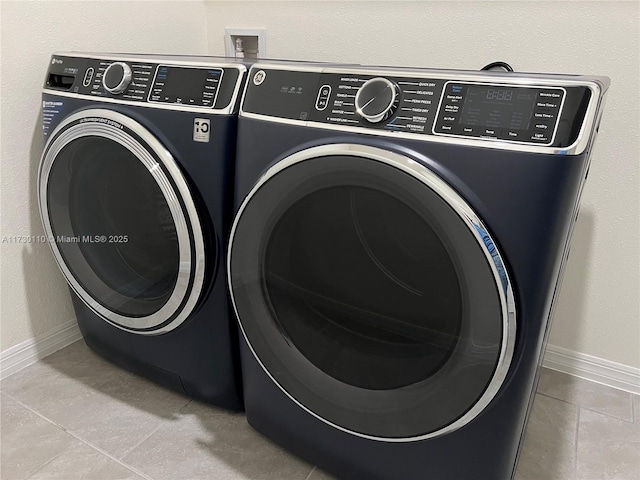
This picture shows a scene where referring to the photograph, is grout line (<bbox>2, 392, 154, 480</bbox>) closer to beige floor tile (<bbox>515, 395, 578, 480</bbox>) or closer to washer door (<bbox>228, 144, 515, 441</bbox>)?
washer door (<bbox>228, 144, 515, 441</bbox>)

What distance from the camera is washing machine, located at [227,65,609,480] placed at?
2.41ft

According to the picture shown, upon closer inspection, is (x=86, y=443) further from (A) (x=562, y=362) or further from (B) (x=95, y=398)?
(A) (x=562, y=362)

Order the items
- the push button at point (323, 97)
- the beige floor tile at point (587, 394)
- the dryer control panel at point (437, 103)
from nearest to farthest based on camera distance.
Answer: the dryer control panel at point (437, 103) < the push button at point (323, 97) < the beige floor tile at point (587, 394)

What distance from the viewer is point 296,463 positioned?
116 cm

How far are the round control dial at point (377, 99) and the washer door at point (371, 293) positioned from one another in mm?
54

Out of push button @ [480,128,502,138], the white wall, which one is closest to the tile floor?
the white wall

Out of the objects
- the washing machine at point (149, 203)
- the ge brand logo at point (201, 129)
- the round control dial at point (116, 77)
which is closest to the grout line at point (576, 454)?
the washing machine at point (149, 203)

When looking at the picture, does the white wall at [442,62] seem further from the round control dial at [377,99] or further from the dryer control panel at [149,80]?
the round control dial at [377,99]

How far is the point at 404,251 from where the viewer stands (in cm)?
85

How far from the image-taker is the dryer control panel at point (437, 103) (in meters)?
0.70

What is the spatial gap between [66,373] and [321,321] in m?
0.84

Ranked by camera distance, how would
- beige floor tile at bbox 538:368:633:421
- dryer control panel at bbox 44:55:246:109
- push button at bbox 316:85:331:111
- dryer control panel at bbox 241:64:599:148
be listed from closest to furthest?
dryer control panel at bbox 241:64:599:148 → push button at bbox 316:85:331:111 → dryer control panel at bbox 44:55:246:109 → beige floor tile at bbox 538:368:633:421

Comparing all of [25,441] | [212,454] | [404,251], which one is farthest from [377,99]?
[25,441]

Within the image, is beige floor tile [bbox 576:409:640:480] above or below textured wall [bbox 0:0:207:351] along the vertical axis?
below
